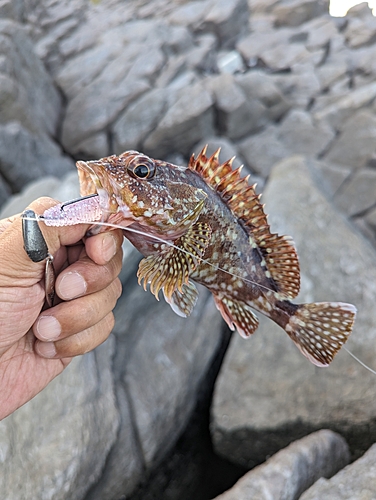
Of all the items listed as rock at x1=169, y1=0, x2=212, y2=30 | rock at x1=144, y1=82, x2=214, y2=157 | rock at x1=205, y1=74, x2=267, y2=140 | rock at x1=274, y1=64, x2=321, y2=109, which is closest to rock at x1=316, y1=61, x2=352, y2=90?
rock at x1=274, y1=64, x2=321, y2=109

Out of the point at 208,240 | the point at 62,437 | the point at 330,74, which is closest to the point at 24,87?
the point at 62,437

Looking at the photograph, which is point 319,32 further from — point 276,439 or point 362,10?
point 276,439

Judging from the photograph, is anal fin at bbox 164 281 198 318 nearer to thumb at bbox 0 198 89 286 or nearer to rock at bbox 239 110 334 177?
thumb at bbox 0 198 89 286

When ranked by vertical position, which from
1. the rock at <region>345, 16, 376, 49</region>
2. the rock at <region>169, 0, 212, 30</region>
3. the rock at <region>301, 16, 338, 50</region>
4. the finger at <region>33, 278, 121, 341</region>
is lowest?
the rock at <region>345, 16, 376, 49</region>

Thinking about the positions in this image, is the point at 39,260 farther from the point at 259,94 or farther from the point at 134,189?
the point at 259,94

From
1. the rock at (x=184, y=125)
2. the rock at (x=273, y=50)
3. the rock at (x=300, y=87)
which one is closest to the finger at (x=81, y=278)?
the rock at (x=184, y=125)
